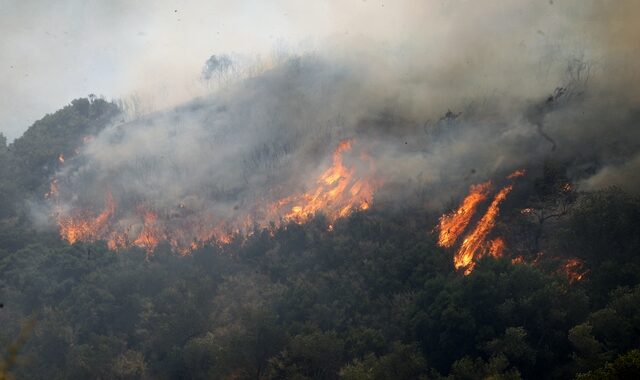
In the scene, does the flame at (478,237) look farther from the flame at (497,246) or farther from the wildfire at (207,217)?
A: the wildfire at (207,217)

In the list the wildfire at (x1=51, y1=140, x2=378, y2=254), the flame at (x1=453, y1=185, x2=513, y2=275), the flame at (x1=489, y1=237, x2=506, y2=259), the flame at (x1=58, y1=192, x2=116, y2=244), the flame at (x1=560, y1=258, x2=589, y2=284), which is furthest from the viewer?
the flame at (x1=58, y1=192, x2=116, y2=244)

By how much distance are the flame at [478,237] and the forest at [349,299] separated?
2467mm

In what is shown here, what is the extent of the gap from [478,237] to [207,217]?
230 ft

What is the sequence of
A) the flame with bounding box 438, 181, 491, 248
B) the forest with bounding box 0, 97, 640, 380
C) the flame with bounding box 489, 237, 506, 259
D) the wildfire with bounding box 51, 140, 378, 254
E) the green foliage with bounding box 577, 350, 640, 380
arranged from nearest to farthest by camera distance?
the green foliage with bounding box 577, 350, 640, 380
the forest with bounding box 0, 97, 640, 380
the flame with bounding box 489, 237, 506, 259
the flame with bounding box 438, 181, 491, 248
the wildfire with bounding box 51, 140, 378, 254

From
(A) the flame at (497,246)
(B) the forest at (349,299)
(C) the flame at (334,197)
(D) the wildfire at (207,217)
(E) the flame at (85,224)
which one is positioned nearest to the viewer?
(B) the forest at (349,299)

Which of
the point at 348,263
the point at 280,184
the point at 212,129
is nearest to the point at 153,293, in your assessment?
the point at 348,263

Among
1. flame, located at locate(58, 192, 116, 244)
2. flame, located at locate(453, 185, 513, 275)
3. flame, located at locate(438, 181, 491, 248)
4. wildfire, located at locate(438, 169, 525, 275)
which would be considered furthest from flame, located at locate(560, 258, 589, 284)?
flame, located at locate(58, 192, 116, 244)

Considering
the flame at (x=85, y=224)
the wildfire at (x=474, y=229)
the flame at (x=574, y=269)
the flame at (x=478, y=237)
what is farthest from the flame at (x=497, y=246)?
the flame at (x=85, y=224)

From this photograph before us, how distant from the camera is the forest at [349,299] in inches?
2660

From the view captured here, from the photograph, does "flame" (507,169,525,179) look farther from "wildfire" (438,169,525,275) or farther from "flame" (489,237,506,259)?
"flame" (489,237,506,259)

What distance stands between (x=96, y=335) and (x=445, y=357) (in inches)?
2196

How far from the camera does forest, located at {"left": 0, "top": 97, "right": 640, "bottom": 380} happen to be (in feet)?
222

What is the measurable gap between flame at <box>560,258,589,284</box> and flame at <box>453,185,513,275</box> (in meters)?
19.1

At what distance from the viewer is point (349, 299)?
321 feet
